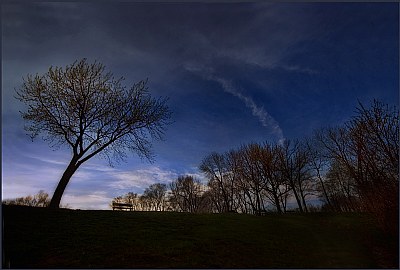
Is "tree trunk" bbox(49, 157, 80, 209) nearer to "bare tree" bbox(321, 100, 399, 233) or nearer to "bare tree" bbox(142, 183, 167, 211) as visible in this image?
"bare tree" bbox(321, 100, 399, 233)

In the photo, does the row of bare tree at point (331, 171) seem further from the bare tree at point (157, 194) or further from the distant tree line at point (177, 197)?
the bare tree at point (157, 194)

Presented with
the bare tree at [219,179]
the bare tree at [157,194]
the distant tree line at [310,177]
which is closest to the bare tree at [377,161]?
the distant tree line at [310,177]

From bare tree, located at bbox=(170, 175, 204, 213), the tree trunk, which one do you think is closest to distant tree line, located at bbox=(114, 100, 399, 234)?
bare tree, located at bbox=(170, 175, 204, 213)

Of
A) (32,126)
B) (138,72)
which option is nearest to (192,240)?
(138,72)

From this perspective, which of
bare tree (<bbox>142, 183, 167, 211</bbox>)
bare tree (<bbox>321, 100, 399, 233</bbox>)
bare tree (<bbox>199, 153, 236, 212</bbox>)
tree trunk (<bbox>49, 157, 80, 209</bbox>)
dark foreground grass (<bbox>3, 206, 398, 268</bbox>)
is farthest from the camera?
bare tree (<bbox>142, 183, 167, 211</bbox>)

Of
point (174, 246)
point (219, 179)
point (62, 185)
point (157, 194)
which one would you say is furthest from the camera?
point (157, 194)

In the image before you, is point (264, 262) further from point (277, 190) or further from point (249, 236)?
point (277, 190)

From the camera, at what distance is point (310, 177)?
19922 mm

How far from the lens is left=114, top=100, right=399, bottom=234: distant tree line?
5.61 meters

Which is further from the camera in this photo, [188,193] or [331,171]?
[188,193]

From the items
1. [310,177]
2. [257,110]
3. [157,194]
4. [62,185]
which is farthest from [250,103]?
[157,194]

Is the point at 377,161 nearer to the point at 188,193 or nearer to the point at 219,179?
the point at 219,179

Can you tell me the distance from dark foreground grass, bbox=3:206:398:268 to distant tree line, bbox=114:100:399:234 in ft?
2.88

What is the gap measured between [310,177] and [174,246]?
55.1ft
